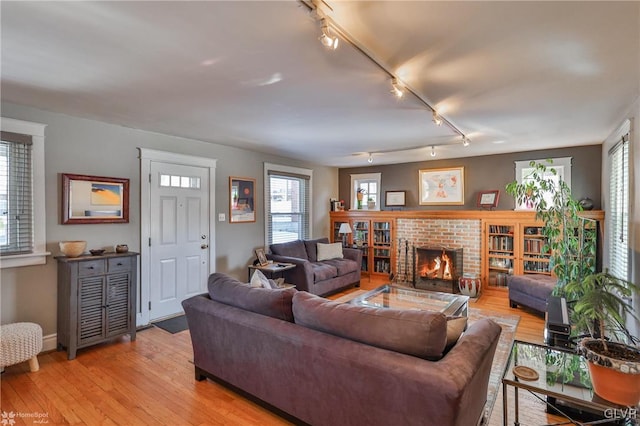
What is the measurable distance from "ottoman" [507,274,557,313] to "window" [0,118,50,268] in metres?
5.52

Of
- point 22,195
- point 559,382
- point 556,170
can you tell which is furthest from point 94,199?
point 556,170

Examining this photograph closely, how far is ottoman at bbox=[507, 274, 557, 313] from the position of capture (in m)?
3.97

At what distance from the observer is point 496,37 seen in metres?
1.78

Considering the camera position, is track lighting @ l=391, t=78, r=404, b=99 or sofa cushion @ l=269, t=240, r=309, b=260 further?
sofa cushion @ l=269, t=240, r=309, b=260

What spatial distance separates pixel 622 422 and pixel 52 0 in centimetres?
371

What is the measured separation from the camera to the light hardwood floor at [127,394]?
2.13 m

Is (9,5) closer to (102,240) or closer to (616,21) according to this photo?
(102,240)

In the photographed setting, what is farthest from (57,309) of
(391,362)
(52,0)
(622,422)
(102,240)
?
(622,422)

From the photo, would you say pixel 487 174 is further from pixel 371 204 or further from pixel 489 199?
pixel 371 204

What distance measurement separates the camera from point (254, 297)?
2260mm

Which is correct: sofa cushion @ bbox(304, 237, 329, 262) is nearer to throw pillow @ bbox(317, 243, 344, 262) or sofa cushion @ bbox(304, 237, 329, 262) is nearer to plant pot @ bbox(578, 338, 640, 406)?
throw pillow @ bbox(317, 243, 344, 262)

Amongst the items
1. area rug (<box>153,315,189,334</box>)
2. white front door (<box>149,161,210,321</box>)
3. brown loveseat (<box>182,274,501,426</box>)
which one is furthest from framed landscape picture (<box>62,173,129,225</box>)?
brown loveseat (<box>182,274,501,426</box>)

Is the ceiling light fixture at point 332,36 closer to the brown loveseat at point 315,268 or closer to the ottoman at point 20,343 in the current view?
the brown loveseat at point 315,268

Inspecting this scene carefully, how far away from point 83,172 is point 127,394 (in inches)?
90.6
